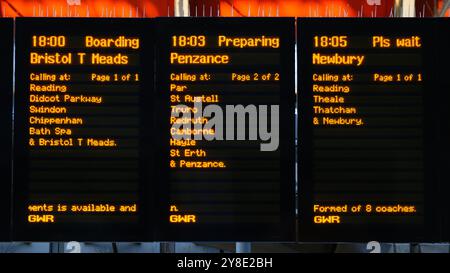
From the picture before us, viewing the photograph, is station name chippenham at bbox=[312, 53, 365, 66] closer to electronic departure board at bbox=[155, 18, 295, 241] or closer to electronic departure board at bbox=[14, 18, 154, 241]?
electronic departure board at bbox=[155, 18, 295, 241]

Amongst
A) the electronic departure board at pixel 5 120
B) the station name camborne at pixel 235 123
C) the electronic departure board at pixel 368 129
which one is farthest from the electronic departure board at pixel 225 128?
the electronic departure board at pixel 5 120

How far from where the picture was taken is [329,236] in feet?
23.1

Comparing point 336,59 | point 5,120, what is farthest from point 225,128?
point 5,120

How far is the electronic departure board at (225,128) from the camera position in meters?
7.08

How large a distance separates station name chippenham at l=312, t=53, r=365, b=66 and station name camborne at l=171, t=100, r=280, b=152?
557 millimetres

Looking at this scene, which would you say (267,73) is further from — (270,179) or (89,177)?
(89,177)

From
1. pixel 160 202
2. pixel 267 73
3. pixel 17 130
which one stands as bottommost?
pixel 160 202

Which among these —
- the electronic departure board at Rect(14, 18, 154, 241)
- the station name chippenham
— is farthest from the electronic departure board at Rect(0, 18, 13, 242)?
the station name chippenham

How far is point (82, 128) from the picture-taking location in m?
7.23

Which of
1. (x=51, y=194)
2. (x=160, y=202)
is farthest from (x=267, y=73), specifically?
(x=51, y=194)

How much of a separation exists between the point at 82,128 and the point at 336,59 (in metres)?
2.29

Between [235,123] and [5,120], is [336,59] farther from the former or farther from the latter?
[5,120]

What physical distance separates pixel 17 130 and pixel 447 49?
382cm
